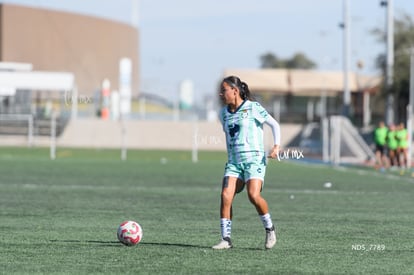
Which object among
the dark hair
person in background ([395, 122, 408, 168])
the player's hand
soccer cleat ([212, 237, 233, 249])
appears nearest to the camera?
the player's hand

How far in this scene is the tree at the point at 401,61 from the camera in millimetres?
70875

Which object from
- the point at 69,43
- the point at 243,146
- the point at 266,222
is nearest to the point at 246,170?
the point at 243,146

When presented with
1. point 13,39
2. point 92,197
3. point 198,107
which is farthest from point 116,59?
point 92,197

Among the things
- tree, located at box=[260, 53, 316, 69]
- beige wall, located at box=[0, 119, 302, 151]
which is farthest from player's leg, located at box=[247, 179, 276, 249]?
tree, located at box=[260, 53, 316, 69]

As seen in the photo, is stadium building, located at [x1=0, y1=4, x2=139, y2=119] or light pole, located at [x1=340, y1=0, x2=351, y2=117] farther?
stadium building, located at [x1=0, y1=4, x2=139, y2=119]

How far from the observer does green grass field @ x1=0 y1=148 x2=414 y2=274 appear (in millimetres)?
11789

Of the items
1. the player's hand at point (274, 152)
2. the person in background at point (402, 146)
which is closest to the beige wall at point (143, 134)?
the person in background at point (402, 146)

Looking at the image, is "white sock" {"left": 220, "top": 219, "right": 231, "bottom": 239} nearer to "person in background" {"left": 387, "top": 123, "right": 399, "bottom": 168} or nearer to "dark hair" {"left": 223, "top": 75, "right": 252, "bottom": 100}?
"dark hair" {"left": 223, "top": 75, "right": 252, "bottom": 100}

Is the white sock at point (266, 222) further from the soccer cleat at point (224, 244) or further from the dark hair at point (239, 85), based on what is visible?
the dark hair at point (239, 85)

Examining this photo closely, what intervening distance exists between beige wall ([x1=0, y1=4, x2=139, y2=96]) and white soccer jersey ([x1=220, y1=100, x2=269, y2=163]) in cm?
8766

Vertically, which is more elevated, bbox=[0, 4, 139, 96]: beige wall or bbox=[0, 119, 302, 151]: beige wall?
bbox=[0, 4, 139, 96]: beige wall

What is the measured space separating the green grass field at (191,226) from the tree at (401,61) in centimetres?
4081

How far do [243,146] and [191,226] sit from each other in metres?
3.50

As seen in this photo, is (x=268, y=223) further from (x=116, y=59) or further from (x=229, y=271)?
(x=116, y=59)
